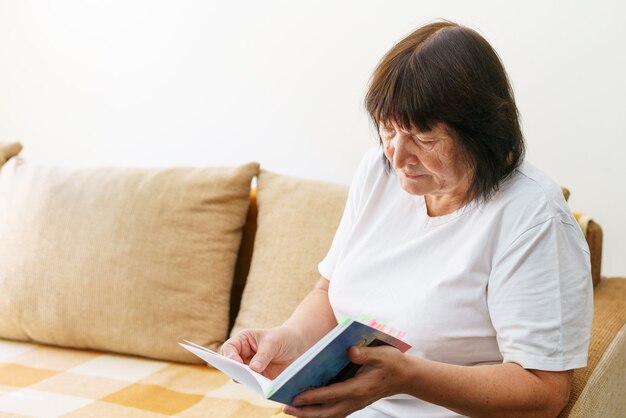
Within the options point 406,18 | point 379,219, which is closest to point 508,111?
point 379,219

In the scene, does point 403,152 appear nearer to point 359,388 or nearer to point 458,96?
point 458,96

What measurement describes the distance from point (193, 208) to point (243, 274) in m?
0.23

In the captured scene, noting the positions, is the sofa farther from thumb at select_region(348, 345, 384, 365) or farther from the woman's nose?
thumb at select_region(348, 345, 384, 365)

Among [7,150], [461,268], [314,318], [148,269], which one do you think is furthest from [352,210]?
[7,150]

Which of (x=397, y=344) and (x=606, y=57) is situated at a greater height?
(x=606, y=57)

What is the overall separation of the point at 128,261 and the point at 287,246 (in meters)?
0.40

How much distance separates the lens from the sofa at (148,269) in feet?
5.90

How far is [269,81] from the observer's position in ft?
7.27

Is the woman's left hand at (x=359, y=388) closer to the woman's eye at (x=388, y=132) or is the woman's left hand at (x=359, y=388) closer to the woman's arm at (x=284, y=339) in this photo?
the woman's arm at (x=284, y=339)

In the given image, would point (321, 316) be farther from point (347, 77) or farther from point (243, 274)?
point (347, 77)

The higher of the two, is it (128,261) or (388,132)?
(388,132)

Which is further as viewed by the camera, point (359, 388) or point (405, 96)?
point (405, 96)

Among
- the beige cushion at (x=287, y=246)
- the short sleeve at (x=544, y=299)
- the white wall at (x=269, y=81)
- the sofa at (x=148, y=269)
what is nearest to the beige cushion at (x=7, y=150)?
the sofa at (x=148, y=269)

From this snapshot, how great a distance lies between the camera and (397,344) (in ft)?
3.41
